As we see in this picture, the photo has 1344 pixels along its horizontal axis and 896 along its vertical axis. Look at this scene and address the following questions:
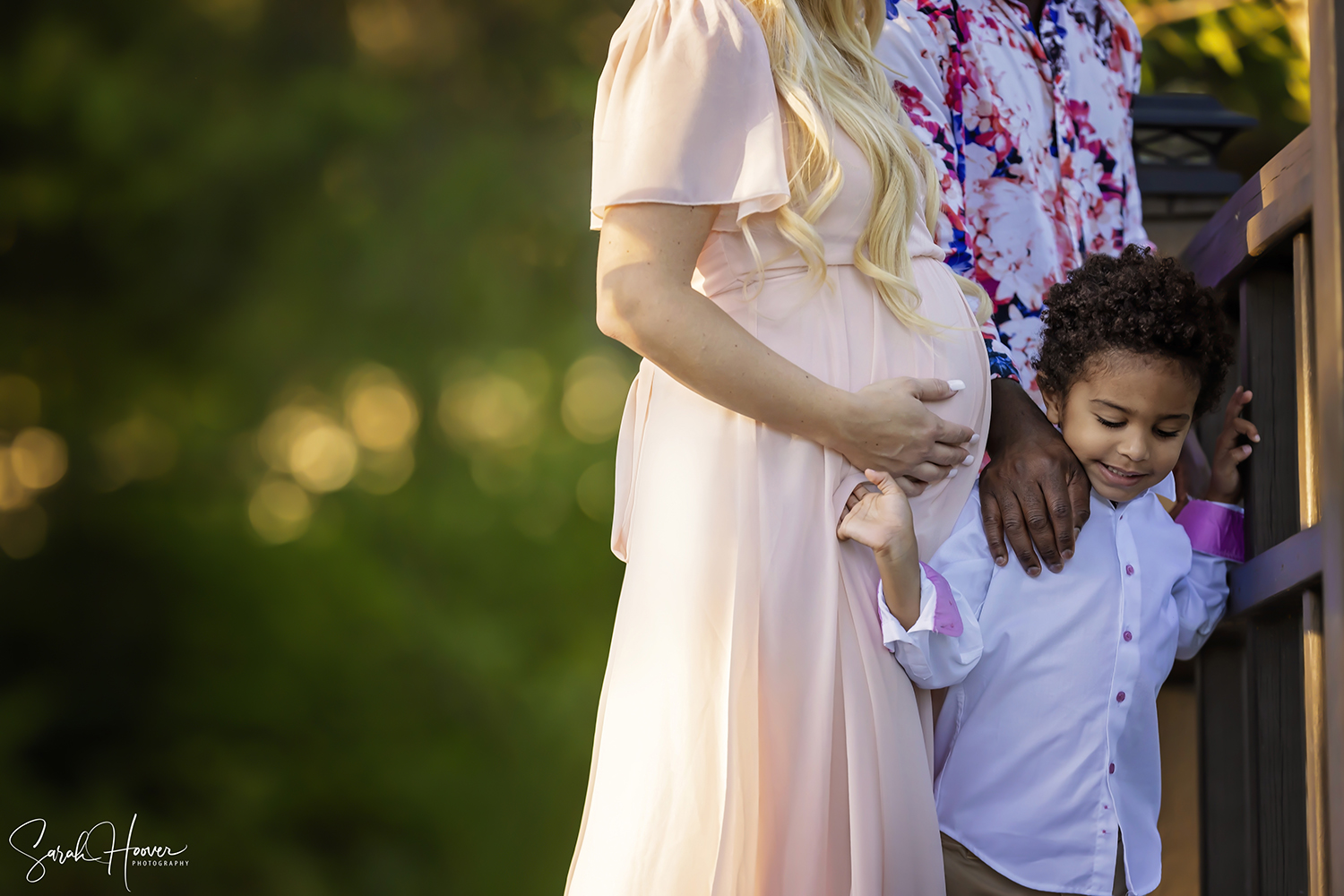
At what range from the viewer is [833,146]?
1361 millimetres

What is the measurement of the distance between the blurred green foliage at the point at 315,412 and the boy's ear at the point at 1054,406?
2624 mm

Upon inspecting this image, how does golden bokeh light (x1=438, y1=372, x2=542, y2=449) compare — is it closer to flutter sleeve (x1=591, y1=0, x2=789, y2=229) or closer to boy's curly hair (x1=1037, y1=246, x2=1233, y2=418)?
boy's curly hair (x1=1037, y1=246, x2=1233, y2=418)

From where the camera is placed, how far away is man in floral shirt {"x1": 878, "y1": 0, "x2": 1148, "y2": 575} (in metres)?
1.52

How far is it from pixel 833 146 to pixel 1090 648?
0.72m

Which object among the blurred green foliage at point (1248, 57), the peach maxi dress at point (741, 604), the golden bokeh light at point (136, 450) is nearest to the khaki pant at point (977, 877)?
the peach maxi dress at point (741, 604)

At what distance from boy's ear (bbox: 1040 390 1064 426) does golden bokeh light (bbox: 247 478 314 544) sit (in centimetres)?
315

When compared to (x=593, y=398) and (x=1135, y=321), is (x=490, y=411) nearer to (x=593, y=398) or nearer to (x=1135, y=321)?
(x=593, y=398)

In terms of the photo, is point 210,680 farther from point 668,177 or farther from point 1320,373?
point 1320,373

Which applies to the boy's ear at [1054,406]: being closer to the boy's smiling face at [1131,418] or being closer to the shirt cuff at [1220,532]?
the boy's smiling face at [1131,418]

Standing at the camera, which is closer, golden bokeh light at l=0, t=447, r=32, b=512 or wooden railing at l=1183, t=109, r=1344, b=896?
wooden railing at l=1183, t=109, r=1344, b=896

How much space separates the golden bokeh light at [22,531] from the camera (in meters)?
4.15

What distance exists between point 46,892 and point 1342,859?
4.08m

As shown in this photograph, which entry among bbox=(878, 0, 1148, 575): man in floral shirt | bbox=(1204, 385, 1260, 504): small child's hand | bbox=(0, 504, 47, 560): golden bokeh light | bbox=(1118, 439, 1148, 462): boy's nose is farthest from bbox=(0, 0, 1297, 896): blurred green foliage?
bbox=(1118, 439, 1148, 462): boy's nose

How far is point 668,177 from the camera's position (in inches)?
50.2
